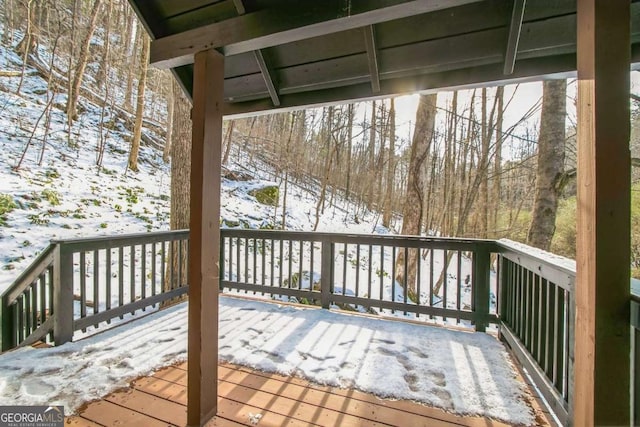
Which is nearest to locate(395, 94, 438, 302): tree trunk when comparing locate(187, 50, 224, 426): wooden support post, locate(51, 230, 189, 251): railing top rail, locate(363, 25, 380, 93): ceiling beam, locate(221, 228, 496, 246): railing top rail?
locate(221, 228, 496, 246): railing top rail

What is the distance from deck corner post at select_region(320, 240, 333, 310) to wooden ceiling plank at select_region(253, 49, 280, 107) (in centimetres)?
193

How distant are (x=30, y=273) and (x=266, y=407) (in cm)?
264

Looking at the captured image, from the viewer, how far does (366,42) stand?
2.04 m

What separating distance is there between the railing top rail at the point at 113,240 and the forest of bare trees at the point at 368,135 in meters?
0.85

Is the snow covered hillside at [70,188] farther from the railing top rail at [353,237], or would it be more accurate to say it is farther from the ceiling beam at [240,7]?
the ceiling beam at [240,7]

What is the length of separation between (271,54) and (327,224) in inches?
380

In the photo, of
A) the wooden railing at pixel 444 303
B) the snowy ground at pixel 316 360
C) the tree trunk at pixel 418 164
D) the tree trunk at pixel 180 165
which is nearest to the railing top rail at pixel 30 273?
the wooden railing at pixel 444 303

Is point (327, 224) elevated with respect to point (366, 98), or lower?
lower

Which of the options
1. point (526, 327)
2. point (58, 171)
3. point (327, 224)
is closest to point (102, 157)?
point (58, 171)

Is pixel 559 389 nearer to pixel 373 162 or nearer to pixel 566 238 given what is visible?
pixel 566 238

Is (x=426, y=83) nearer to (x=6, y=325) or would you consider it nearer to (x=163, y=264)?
(x=163, y=264)

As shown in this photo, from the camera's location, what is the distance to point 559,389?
73.5 inches

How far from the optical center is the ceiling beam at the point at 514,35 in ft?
5.59

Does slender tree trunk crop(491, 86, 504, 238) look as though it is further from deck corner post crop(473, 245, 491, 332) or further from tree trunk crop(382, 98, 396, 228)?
deck corner post crop(473, 245, 491, 332)
